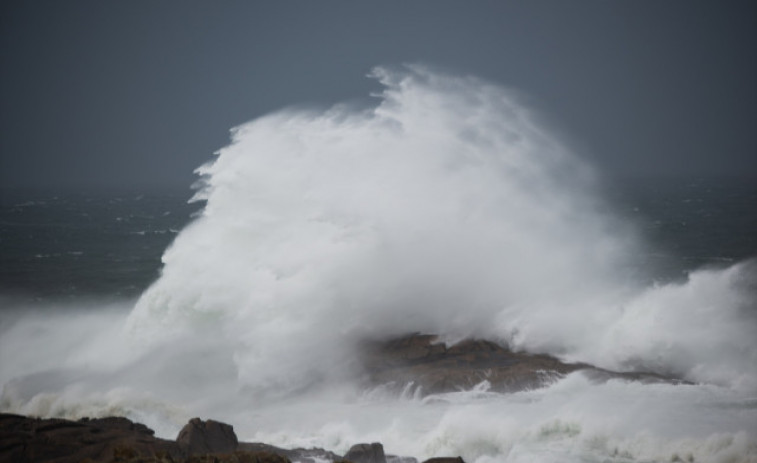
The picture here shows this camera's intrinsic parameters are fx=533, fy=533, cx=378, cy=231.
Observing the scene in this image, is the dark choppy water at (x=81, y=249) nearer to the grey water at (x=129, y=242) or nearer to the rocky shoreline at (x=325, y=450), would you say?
the grey water at (x=129, y=242)

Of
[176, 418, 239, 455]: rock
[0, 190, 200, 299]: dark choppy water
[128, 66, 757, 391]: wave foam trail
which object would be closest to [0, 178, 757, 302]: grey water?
[0, 190, 200, 299]: dark choppy water

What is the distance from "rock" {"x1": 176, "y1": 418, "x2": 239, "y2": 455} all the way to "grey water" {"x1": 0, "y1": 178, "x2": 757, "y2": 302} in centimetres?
1440

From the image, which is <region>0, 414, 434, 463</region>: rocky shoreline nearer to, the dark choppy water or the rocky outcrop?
the rocky outcrop

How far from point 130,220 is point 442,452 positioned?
64.7m

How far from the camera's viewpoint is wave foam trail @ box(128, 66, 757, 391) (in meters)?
17.7

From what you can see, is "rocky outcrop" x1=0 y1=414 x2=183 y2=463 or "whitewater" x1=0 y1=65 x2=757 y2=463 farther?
"whitewater" x1=0 y1=65 x2=757 y2=463

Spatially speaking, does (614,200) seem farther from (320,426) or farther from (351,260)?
(320,426)

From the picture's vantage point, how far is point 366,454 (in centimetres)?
1103

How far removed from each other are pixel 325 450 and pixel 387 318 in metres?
7.12

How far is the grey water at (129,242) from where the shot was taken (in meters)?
32.9

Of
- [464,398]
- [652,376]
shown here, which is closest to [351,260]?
[464,398]

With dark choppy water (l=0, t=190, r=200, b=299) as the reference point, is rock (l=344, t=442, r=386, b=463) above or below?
below

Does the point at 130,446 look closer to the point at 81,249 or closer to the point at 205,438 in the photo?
the point at 205,438

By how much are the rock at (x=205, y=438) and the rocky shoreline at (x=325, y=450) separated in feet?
0.06
